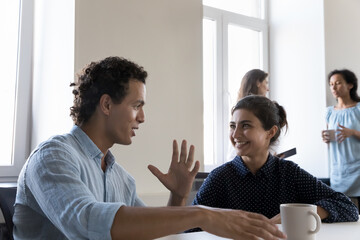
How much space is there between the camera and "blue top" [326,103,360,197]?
10.9ft

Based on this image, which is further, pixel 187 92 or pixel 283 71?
pixel 283 71

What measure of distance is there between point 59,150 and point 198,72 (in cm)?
180

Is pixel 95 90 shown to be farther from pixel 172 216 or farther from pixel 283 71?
pixel 283 71

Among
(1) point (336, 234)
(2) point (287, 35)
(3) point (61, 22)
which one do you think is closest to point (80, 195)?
(1) point (336, 234)

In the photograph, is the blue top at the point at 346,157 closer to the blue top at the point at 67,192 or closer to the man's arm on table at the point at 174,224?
the blue top at the point at 67,192

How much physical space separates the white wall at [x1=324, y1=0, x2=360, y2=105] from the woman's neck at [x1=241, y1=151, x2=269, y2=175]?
2161 mm

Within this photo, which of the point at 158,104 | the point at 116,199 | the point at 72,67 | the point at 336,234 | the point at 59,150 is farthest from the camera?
the point at 158,104

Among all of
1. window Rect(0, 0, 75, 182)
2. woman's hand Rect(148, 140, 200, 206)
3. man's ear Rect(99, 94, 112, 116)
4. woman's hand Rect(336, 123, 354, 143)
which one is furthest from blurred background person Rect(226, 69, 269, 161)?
man's ear Rect(99, 94, 112, 116)

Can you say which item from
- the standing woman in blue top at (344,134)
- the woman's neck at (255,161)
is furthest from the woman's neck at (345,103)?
the woman's neck at (255,161)

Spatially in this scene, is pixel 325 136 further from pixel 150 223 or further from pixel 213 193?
pixel 150 223

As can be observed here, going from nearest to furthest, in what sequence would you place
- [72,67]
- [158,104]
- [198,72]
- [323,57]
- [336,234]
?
[336,234], [72,67], [158,104], [198,72], [323,57]

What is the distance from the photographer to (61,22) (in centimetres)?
231

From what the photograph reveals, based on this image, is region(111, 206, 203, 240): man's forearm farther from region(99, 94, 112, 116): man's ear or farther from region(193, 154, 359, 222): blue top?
region(193, 154, 359, 222): blue top

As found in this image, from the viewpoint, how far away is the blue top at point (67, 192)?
2.80 ft
